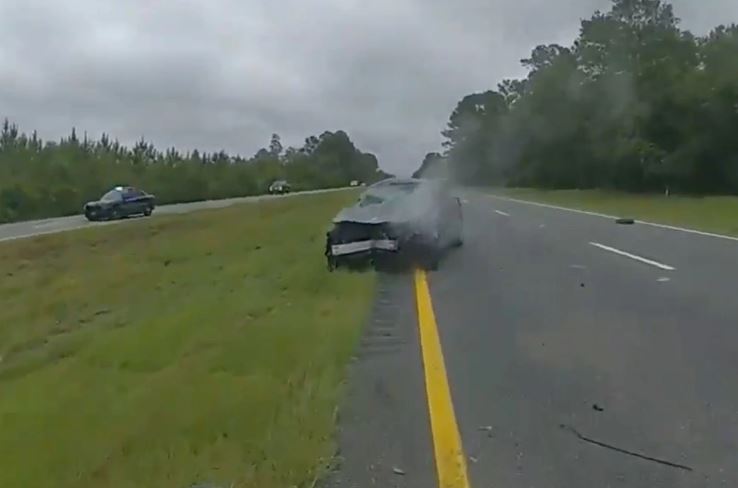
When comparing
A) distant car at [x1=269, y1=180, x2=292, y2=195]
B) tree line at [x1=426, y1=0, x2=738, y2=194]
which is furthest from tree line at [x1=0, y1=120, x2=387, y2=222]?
tree line at [x1=426, y1=0, x2=738, y2=194]

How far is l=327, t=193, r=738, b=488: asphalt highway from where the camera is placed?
409cm

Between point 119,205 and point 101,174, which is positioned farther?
point 101,174

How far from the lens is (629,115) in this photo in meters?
53.7

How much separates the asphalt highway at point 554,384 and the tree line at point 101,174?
2850cm

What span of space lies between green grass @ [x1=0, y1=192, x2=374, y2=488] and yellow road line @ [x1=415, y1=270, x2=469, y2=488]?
26.1 inches

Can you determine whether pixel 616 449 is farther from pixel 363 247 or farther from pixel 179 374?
pixel 363 247

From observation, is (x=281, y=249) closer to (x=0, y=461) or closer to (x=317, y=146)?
(x=0, y=461)

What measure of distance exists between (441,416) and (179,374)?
2.33 metres

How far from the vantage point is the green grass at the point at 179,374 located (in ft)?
13.6

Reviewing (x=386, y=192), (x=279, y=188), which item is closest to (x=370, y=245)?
(x=386, y=192)

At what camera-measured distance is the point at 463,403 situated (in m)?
5.25

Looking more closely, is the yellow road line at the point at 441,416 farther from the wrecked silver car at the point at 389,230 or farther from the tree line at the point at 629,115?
the tree line at the point at 629,115

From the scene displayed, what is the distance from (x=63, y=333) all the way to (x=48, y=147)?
2087 inches

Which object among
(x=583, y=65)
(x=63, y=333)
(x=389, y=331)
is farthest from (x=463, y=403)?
(x=583, y=65)
